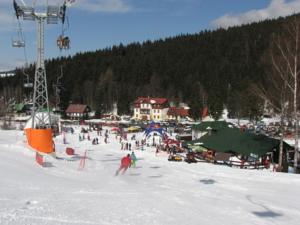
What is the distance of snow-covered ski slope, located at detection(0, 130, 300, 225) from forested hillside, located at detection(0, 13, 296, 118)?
93244 millimetres

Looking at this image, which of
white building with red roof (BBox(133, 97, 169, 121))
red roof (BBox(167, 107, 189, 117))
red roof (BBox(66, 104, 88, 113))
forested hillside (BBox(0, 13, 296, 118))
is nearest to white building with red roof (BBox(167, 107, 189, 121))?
red roof (BBox(167, 107, 189, 117))

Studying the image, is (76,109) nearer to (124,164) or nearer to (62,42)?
(62,42)

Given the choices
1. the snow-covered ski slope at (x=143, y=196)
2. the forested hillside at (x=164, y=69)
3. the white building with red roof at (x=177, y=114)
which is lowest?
the snow-covered ski slope at (x=143, y=196)

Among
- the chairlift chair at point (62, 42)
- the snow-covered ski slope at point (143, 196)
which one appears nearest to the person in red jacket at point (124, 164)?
the snow-covered ski slope at point (143, 196)

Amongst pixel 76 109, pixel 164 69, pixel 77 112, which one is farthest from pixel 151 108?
pixel 164 69

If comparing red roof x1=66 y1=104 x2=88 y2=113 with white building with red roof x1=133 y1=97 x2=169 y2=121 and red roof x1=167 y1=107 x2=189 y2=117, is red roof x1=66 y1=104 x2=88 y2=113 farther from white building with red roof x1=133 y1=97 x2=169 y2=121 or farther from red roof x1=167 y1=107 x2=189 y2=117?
red roof x1=167 y1=107 x2=189 y2=117

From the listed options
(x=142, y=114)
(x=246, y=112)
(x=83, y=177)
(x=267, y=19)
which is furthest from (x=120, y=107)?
(x=83, y=177)

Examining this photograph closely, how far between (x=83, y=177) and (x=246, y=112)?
71.7 meters

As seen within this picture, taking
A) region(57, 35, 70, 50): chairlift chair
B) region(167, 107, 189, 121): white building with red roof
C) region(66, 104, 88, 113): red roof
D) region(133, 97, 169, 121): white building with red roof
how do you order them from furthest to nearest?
region(133, 97, 169, 121): white building with red roof, region(66, 104, 88, 113): red roof, region(167, 107, 189, 121): white building with red roof, region(57, 35, 70, 50): chairlift chair

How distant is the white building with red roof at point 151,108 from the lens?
119000mm

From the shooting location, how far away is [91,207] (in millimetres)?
10836

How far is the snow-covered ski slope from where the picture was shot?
984 cm

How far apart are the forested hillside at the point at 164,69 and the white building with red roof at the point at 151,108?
5187mm

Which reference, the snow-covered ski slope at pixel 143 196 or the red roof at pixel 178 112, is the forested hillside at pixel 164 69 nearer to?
the red roof at pixel 178 112
